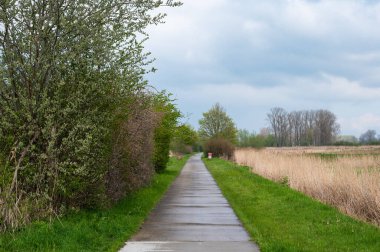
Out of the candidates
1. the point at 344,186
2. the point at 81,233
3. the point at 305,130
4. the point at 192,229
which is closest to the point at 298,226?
the point at 192,229

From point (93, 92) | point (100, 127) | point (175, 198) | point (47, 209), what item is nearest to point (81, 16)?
point (93, 92)

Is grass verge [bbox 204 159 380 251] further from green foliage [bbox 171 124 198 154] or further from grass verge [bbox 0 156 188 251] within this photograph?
green foliage [bbox 171 124 198 154]

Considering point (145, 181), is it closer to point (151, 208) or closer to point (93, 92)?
point (151, 208)

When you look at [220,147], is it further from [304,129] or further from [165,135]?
[304,129]

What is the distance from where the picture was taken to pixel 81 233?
8.83 meters

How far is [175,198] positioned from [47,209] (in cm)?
705

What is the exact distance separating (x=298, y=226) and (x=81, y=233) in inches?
180

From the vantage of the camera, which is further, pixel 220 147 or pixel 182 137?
pixel 220 147

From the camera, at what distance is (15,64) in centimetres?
1005

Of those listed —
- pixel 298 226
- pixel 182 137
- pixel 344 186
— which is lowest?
pixel 298 226

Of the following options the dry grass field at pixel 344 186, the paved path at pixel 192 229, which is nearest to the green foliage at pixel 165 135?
the dry grass field at pixel 344 186

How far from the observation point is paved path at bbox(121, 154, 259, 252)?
8.37 metres

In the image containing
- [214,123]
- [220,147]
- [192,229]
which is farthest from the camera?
[214,123]

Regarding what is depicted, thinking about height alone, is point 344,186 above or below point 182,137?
below
